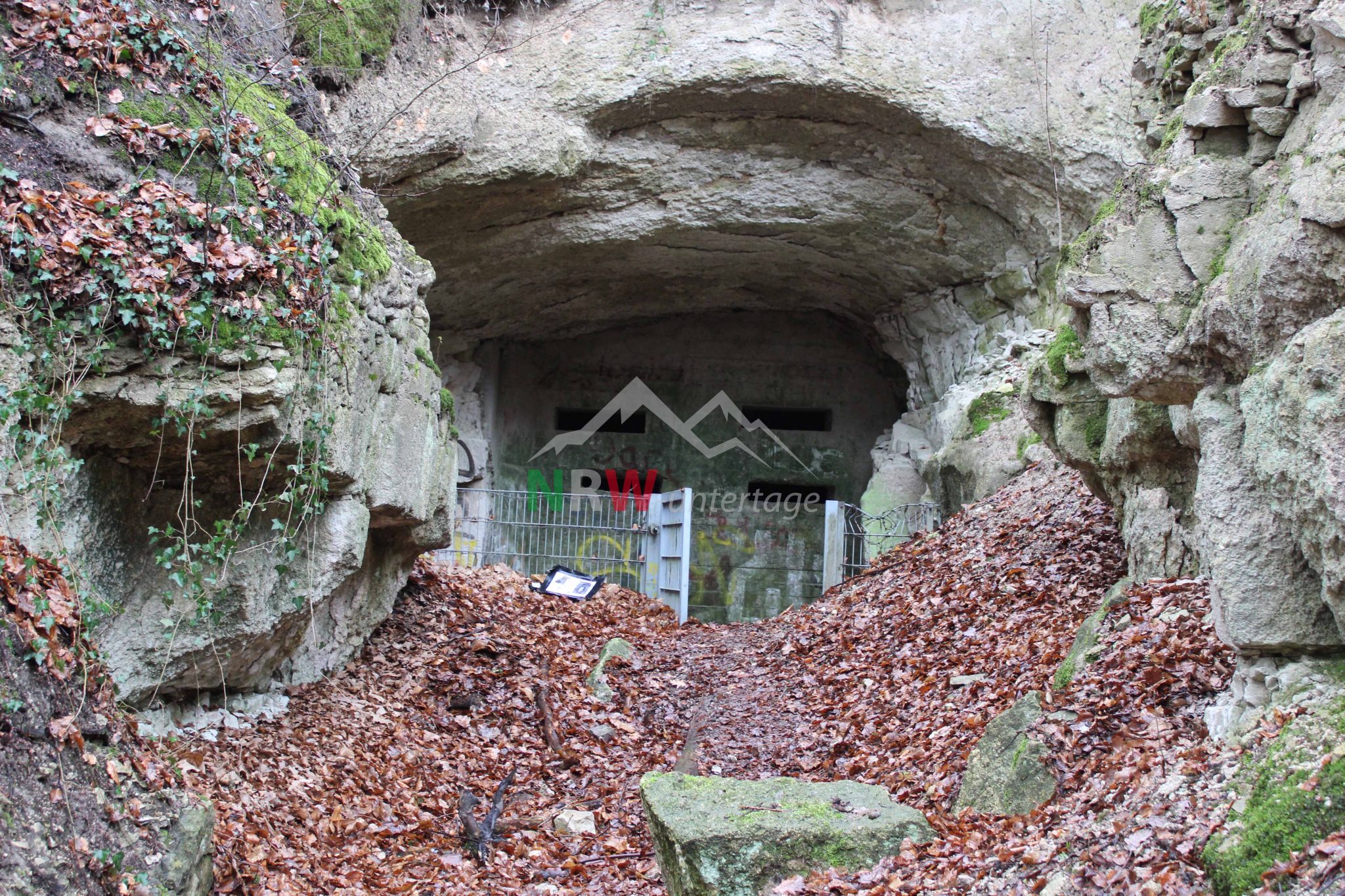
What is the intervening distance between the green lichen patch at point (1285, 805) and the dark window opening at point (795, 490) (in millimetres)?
12916

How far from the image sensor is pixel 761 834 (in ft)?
12.4

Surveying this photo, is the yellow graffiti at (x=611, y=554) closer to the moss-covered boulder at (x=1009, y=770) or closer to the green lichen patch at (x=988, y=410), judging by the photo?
the green lichen patch at (x=988, y=410)

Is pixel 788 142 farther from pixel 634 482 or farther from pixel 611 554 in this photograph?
pixel 634 482

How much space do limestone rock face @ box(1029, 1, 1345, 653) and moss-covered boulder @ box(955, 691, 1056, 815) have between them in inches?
39.3

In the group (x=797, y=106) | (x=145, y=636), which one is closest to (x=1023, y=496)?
(x=797, y=106)

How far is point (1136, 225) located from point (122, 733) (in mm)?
4407

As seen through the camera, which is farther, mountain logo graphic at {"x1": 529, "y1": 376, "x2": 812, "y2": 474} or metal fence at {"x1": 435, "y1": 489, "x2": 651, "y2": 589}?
mountain logo graphic at {"x1": 529, "y1": 376, "x2": 812, "y2": 474}

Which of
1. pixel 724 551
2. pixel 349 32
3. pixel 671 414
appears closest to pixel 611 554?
pixel 724 551

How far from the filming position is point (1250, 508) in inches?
132

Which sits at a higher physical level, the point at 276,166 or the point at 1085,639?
the point at 276,166

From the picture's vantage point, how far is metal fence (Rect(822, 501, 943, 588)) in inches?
440

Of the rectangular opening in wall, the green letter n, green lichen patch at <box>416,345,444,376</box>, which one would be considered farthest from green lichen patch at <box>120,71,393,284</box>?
the rectangular opening in wall

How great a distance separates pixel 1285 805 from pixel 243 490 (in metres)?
4.12

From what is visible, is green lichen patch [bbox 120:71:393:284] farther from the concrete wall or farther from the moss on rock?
the concrete wall
